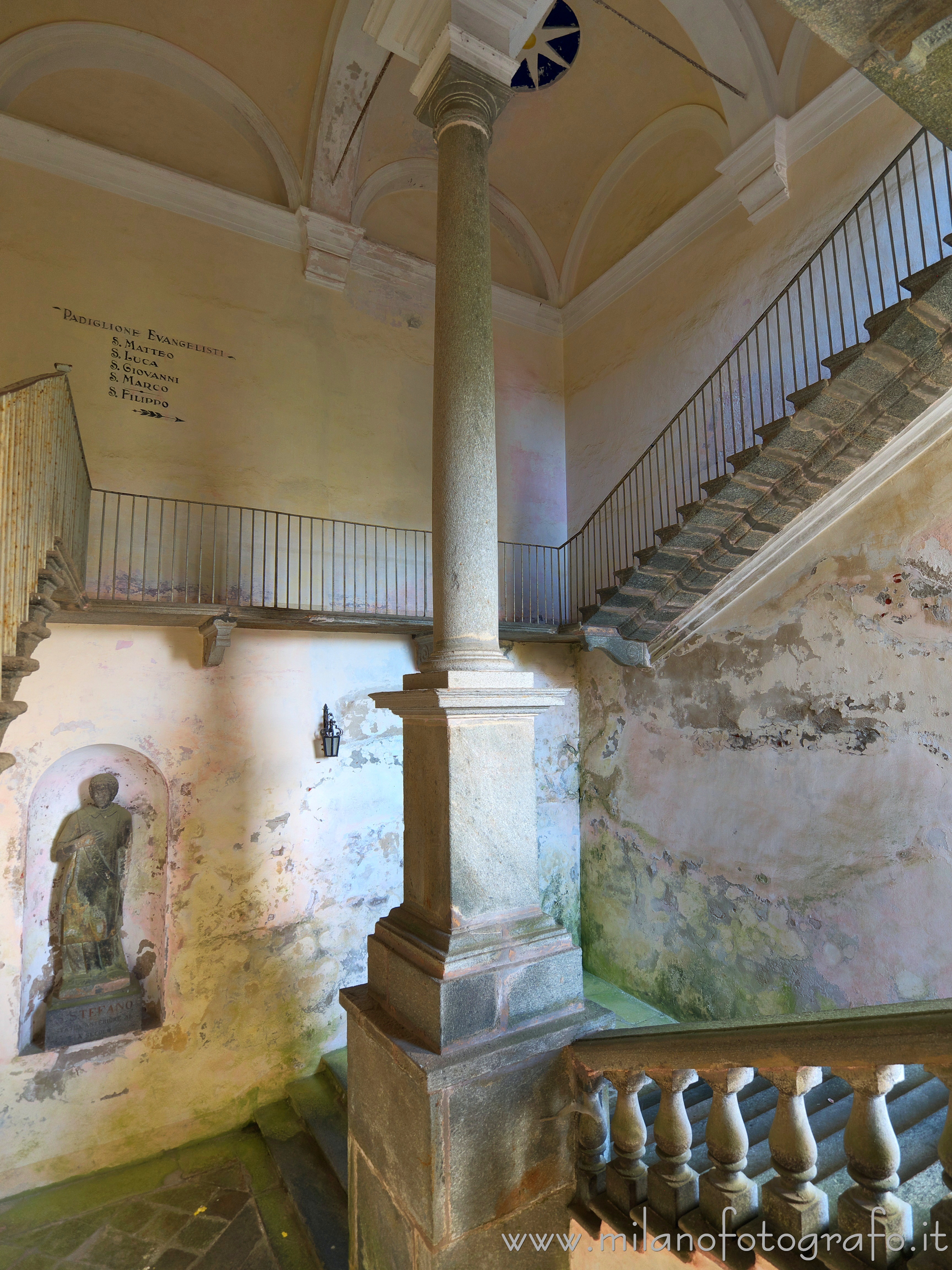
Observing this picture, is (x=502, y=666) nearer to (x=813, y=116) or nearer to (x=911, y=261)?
(x=911, y=261)

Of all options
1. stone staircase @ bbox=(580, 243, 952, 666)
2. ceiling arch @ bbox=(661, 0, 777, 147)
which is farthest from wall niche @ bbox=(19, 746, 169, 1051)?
ceiling arch @ bbox=(661, 0, 777, 147)

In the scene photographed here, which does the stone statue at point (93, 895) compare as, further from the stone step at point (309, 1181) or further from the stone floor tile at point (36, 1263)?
the stone step at point (309, 1181)

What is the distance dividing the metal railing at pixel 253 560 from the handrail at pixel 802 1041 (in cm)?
447

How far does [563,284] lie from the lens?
33.8 ft

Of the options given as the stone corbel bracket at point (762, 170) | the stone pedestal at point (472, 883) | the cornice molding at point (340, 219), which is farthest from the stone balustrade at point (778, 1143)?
the cornice molding at point (340, 219)

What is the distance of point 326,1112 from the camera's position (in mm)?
5633

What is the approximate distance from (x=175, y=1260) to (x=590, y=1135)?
3565 mm

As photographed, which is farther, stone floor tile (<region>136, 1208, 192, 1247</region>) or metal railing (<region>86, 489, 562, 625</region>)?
metal railing (<region>86, 489, 562, 625</region>)

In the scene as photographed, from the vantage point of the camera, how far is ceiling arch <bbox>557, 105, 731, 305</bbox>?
7.86 m

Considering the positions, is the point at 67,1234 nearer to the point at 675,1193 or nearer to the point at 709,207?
the point at 675,1193

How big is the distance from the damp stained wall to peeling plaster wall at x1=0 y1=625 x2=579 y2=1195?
4415 mm

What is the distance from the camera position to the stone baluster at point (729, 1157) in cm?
216

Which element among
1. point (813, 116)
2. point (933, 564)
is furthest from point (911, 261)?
point (933, 564)

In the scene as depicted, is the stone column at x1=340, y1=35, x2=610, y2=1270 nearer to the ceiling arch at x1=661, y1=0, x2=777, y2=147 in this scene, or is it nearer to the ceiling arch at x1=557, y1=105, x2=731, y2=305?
the ceiling arch at x1=661, y1=0, x2=777, y2=147
